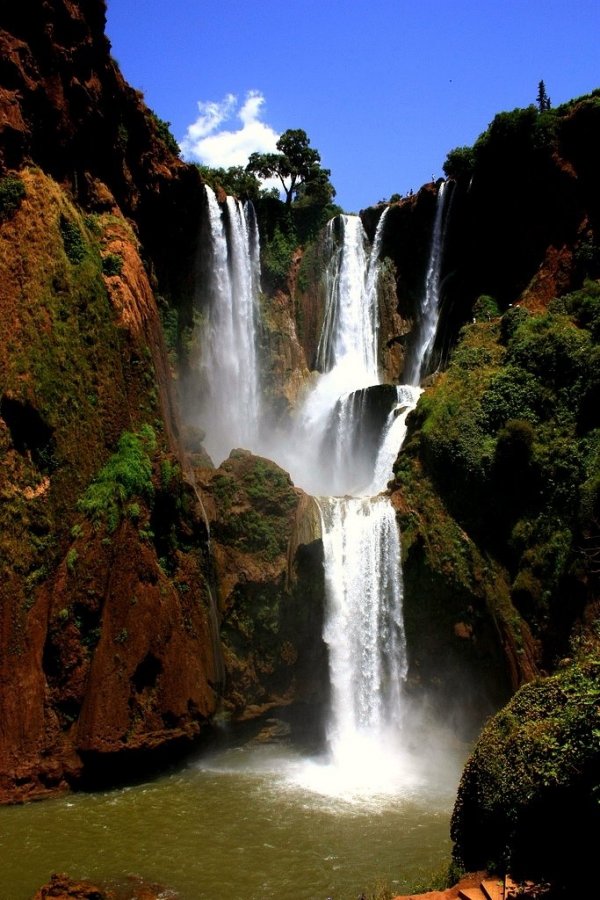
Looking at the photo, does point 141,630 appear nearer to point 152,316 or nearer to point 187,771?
point 187,771

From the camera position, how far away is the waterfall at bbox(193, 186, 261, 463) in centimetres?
3866

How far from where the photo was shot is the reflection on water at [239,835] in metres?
Answer: 14.3

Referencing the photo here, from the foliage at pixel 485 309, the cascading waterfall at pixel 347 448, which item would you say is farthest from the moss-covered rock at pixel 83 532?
the foliage at pixel 485 309

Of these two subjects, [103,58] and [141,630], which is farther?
[103,58]

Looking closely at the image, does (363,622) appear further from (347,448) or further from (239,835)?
(347,448)

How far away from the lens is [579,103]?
33.3 meters

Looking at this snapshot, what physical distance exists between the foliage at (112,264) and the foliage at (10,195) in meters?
3.52

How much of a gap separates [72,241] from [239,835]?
20084 mm

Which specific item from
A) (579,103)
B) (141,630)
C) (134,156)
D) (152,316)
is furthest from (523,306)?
(141,630)

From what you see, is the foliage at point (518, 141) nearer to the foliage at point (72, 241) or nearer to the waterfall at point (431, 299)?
the waterfall at point (431, 299)

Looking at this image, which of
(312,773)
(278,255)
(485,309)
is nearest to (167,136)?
(278,255)

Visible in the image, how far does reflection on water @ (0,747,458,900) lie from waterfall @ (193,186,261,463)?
2138 cm

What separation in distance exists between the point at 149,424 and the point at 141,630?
289 inches

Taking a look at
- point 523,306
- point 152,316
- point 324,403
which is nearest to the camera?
point 152,316
